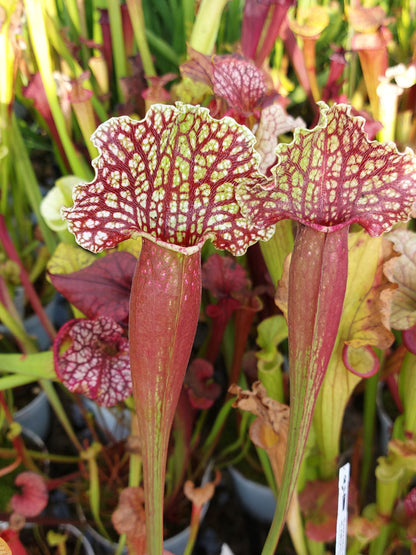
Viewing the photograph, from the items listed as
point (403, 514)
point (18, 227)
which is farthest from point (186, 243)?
point (18, 227)

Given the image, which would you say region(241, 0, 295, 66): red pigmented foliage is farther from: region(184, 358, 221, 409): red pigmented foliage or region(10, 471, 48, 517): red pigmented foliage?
region(10, 471, 48, 517): red pigmented foliage

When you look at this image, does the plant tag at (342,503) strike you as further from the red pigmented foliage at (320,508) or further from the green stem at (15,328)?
the green stem at (15,328)

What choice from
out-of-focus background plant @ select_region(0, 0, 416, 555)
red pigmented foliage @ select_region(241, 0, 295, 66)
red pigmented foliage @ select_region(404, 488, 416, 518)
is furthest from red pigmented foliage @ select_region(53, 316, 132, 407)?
red pigmented foliage @ select_region(241, 0, 295, 66)

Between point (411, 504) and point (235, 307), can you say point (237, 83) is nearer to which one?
point (235, 307)

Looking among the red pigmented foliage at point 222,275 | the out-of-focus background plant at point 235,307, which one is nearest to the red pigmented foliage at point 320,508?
the out-of-focus background plant at point 235,307

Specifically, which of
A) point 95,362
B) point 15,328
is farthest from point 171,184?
point 15,328

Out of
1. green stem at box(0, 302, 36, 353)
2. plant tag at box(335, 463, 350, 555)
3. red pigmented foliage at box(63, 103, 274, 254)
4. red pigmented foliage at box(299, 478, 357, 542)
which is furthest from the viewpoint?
green stem at box(0, 302, 36, 353)
